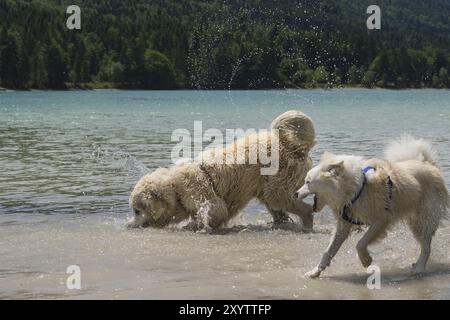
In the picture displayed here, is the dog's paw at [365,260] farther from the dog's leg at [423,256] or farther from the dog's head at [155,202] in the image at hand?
the dog's head at [155,202]

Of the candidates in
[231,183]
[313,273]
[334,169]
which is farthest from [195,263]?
[231,183]

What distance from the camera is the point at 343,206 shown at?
7164mm

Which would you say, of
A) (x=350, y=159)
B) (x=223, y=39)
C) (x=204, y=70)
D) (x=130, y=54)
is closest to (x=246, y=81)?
(x=204, y=70)

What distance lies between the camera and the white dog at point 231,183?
9.90 meters

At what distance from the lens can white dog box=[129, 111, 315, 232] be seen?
990 centimetres

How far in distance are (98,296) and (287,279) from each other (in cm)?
190

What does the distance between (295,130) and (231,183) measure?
1.16 metres

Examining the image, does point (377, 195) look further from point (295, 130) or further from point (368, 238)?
point (295, 130)

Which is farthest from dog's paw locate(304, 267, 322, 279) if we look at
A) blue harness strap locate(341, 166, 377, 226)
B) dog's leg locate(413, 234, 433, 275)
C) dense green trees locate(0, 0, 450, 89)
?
dense green trees locate(0, 0, 450, 89)

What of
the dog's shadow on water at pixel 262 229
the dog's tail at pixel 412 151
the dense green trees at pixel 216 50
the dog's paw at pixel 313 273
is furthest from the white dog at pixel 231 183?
the dense green trees at pixel 216 50

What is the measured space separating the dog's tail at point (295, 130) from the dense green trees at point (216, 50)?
5006 centimetres

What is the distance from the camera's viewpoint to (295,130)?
9930 millimetres

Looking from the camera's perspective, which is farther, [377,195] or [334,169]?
[377,195]

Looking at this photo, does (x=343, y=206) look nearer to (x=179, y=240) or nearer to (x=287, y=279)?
(x=287, y=279)
